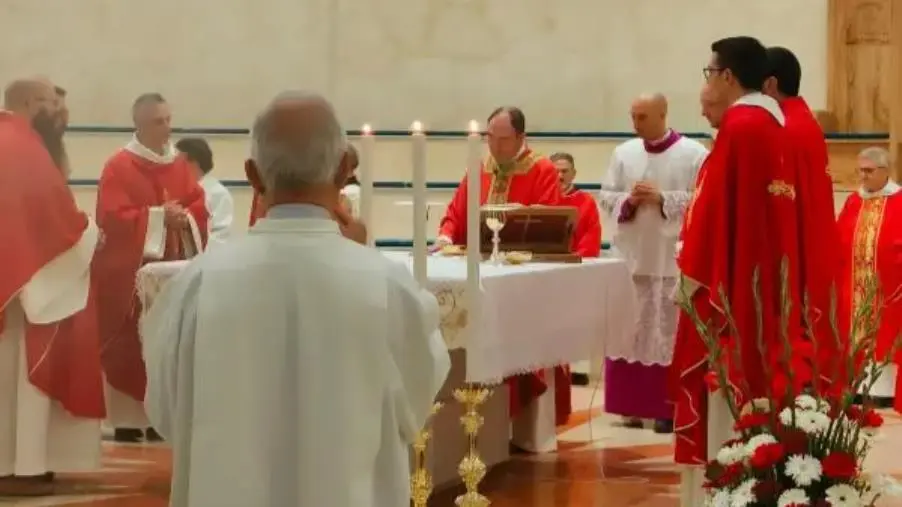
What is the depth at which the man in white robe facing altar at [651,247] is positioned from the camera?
297 inches

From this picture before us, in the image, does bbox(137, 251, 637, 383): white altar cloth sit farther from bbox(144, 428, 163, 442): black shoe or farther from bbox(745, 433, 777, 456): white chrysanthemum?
bbox(144, 428, 163, 442): black shoe

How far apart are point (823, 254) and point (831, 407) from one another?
1466mm

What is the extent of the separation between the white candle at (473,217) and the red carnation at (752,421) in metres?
1.20

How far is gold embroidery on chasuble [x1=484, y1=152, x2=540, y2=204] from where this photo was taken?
22.8 ft

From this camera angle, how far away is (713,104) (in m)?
5.05

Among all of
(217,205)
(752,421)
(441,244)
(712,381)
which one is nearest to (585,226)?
(441,244)

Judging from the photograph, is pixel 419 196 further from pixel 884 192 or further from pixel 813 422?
pixel 884 192

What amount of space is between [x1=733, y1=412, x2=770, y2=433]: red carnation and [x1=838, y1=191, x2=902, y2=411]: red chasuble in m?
5.09

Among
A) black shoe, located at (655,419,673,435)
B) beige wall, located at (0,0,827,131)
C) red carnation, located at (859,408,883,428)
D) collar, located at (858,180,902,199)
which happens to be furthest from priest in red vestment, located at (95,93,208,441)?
red carnation, located at (859,408,883,428)

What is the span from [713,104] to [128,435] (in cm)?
387

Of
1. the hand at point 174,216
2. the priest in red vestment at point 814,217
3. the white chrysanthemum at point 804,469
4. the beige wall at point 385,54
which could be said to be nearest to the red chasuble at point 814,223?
the priest in red vestment at point 814,217

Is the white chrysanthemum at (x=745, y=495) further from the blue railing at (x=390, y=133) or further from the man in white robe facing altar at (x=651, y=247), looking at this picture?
the blue railing at (x=390, y=133)

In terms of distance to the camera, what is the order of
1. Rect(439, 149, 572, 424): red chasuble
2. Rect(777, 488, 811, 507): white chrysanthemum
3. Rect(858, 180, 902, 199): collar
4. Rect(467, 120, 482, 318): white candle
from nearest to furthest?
Rect(777, 488, 811, 507): white chrysanthemum, Rect(467, 120, 482, 318): white candle, Rect(439, 149, 572, 424): red chasuble, Rect(858, 180, 902, 199): collar

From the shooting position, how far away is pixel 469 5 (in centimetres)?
1115
